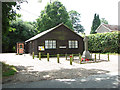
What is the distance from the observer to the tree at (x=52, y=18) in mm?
43750

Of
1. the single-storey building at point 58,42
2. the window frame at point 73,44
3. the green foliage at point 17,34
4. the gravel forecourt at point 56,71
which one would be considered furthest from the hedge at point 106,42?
the green foliage at point 17,34

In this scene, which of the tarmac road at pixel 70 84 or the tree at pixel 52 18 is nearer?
the tarmac road at pixel 70 84

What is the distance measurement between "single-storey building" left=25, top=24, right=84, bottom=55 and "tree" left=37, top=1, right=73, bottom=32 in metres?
21.5

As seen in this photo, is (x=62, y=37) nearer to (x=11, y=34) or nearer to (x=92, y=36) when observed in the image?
(x=92, y=36)

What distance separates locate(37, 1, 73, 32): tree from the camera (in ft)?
144

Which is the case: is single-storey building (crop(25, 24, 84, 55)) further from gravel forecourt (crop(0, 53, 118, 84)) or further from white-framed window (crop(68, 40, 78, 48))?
gravel forecourt (crop(0, 53, 118, 84))

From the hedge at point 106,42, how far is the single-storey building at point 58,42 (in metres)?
5.95

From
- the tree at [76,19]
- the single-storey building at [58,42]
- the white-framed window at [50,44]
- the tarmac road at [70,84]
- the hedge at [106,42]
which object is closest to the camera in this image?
the tarmac road at [70,84]

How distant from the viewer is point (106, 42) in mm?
25906

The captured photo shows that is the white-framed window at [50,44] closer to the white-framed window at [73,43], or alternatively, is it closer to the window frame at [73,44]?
the window frame at [73,44]

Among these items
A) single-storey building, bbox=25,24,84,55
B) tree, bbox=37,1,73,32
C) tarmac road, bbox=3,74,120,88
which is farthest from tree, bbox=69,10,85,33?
tarmac road, bbox=3,74,120,88

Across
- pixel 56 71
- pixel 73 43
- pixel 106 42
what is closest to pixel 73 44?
pixel 73 43

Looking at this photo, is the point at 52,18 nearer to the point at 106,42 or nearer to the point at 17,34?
the point at 17,34

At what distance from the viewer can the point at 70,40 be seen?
76.7 ft
